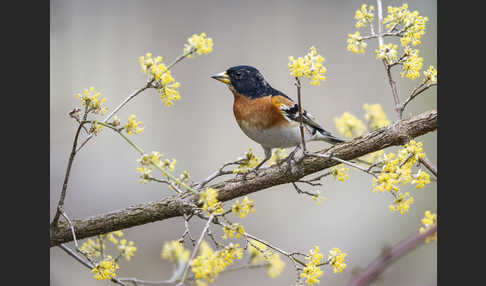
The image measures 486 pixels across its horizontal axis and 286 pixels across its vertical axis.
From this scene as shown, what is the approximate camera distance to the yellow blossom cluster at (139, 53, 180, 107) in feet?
4.59

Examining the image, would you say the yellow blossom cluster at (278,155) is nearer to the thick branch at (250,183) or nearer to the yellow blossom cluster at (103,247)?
the thick branch at (250,183)

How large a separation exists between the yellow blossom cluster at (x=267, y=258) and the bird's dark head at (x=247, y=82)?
81 cm

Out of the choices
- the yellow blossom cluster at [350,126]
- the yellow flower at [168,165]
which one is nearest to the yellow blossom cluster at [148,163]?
the yellow flower at [168,165]

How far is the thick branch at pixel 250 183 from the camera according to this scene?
1.67 metres

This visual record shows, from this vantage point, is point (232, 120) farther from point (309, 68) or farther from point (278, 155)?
point (309, 68)

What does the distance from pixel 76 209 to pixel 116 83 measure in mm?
966

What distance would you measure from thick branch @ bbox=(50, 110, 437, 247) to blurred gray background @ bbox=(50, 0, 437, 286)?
75.3 inches

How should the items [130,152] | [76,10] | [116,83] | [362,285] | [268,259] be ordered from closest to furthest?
1. [362,285]
2. [268,259]
3. [76,10]
4. [116,83]
5. [130,152]

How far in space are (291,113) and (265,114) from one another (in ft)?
0.35

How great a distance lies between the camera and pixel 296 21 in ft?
13.0

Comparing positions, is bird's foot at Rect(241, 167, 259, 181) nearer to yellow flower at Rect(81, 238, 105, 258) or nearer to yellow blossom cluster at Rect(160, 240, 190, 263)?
yellow blossom cluster at Rect(160, 240, 190, 263)

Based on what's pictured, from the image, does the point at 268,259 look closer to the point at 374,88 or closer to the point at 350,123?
the point at 350,123

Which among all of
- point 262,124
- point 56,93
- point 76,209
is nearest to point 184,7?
point 56,93

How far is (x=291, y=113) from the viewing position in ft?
7.03
